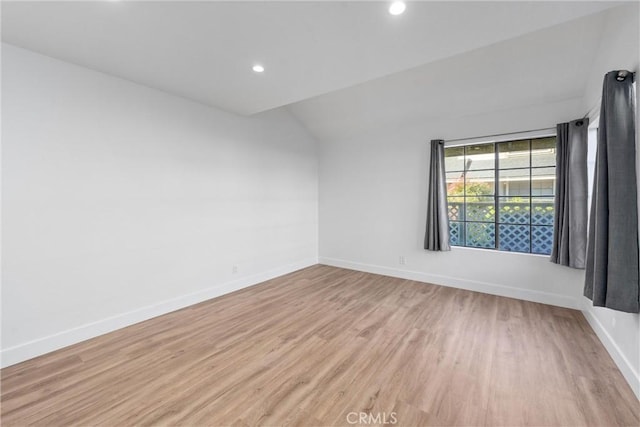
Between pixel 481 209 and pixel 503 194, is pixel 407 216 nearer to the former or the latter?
pixel 481 209

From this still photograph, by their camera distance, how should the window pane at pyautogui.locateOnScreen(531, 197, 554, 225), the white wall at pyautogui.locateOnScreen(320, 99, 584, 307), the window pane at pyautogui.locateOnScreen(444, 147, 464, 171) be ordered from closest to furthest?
the white wall at pyautogui.locateOnScreen(320, 99, 584, 307) → the window pane at pyautogui.locateOnScreen(531, 197, 554, 225) → the window pane at pyautogui.locateOnScreen(444, 147, 464, 171)

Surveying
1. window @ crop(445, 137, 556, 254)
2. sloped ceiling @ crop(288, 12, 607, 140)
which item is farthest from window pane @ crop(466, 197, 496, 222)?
sloped ceiling @ crop(288, 12, 607, 140)

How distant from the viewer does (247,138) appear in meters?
4.16

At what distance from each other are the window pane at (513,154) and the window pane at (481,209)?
532mm

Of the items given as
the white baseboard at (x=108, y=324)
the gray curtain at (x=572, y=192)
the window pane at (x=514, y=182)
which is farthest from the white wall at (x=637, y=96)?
the white baseboard at (x=108, y=324)

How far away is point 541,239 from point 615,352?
175cm

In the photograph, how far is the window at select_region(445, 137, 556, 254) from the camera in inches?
142

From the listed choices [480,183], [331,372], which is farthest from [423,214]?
[331,372]

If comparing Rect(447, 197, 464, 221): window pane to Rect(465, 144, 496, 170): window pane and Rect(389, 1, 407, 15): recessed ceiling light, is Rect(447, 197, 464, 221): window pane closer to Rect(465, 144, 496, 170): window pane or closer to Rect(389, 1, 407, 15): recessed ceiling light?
Rect(465, 144, 496, 170): window pane

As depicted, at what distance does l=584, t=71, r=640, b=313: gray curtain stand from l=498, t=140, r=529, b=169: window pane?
1.79m

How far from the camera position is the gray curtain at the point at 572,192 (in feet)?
9.98

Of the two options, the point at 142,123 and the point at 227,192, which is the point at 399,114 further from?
the point at 142,123

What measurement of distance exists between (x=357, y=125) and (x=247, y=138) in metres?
1.94

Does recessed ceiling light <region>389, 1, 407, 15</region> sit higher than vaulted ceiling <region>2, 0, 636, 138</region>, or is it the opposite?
vaulted ceiling <region>2, 0, 636, 138</region>
